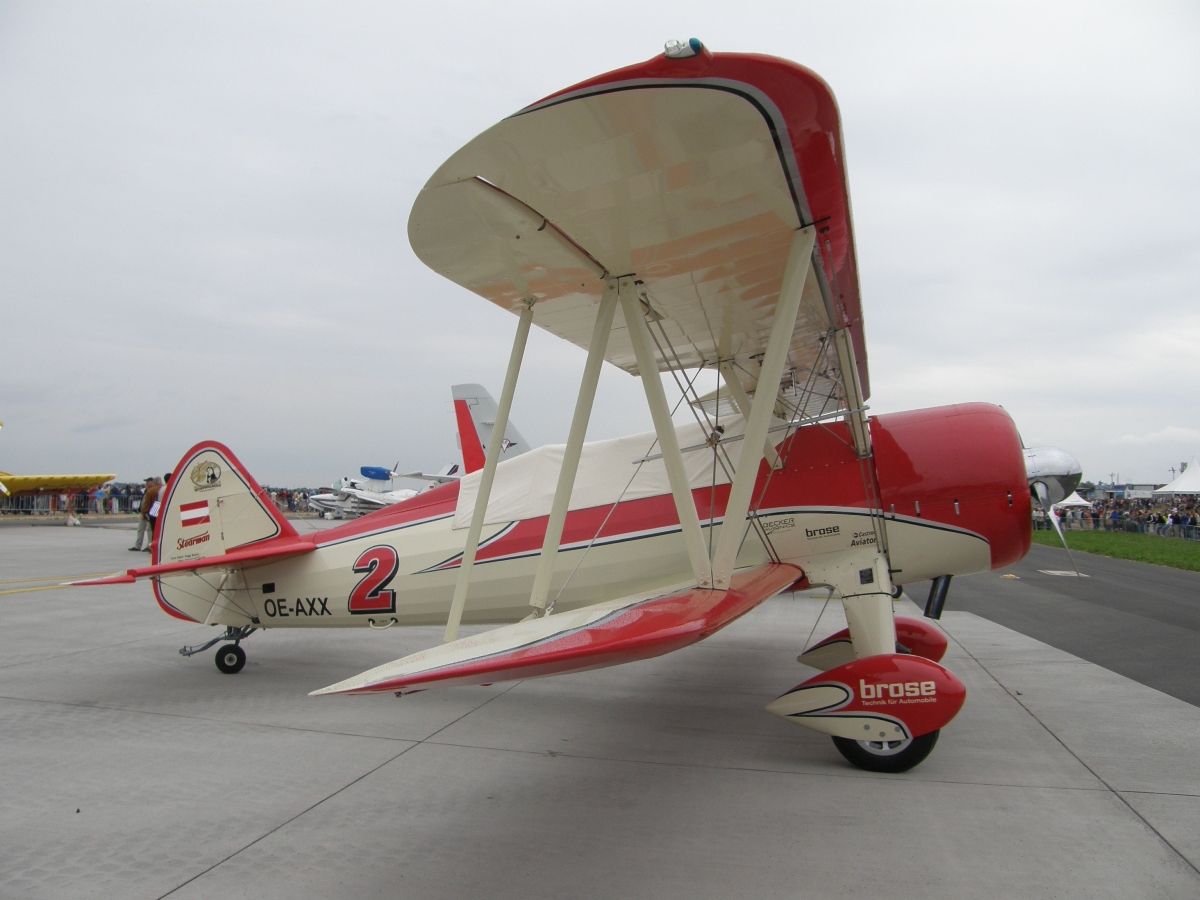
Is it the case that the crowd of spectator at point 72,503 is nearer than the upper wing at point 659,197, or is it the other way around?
the upper wing at point 659,197

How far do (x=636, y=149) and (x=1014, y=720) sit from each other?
4.40 m

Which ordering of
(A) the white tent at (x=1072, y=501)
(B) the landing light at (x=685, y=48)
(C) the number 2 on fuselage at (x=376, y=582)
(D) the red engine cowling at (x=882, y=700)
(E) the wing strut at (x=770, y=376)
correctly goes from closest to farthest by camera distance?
(B) the landing light at (x=685, y=48) → (E) the wing strut at (x=770, y=376) → (D) the red engine cowling at (x=882, y=700) → (C) the number 2 on fuselage at (x=376, y=582) → (A) the white tent at (x=1072, y=501)

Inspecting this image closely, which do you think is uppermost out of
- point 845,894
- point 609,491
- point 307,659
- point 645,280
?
point 645,280

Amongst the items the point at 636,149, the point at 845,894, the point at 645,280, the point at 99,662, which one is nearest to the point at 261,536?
the point at 99,662

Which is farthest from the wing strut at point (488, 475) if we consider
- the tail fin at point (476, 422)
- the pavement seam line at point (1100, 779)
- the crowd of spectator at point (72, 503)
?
the crowd of spectator at point (72, 503)

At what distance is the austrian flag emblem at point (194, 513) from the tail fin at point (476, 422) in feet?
27.7

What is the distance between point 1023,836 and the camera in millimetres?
2883

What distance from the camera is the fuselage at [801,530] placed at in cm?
474

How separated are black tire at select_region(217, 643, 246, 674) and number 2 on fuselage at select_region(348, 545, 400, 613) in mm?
1517

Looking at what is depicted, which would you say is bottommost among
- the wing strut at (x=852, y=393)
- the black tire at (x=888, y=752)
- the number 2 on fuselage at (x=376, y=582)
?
the black tire at (x=888, y=752)

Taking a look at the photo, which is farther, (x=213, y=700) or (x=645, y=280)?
(x=213, y=700)

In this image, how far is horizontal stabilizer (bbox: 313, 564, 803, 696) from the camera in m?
2.26

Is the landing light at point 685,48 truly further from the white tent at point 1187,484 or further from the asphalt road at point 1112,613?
the white tent at point 1187,484

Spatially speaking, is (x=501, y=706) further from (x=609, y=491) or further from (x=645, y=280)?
(x=645, y=280)
